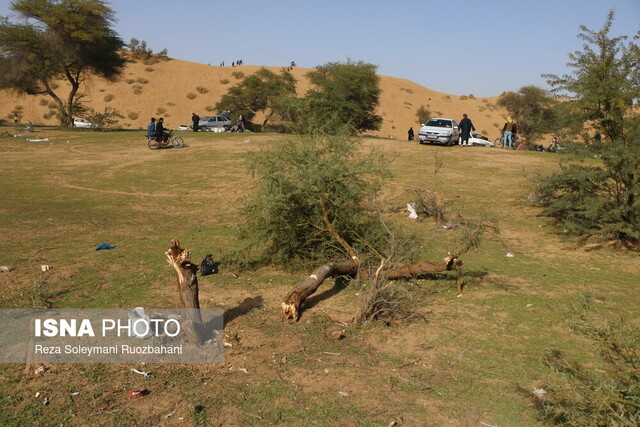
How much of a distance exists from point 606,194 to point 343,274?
6.89 metres

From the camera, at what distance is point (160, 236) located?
11.4 meters

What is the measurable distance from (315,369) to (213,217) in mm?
8333

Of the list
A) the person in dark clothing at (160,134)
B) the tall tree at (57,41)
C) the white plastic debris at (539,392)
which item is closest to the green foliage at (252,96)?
the tall tree at (57,41)

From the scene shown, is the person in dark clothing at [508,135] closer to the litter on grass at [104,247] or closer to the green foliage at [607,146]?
the green foliage at [607,146]

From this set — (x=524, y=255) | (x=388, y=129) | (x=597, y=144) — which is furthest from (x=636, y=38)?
(x=388, y=129)

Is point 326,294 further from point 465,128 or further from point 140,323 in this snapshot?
point 465,128

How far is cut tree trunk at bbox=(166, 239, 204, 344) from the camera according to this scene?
6.16 metres

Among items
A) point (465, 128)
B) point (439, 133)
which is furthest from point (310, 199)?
point (465, 128)

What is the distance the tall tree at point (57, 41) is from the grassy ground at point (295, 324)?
20642 mm

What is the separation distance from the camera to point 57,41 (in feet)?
108

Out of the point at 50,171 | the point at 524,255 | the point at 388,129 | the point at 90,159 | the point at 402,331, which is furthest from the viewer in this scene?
the point at 388,129

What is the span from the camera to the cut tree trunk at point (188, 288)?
6.16 metres

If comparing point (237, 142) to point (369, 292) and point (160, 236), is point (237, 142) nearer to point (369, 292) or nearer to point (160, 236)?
point (160, 236)

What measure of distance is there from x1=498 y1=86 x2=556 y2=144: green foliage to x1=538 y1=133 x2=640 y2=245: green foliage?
3158 centimetres
